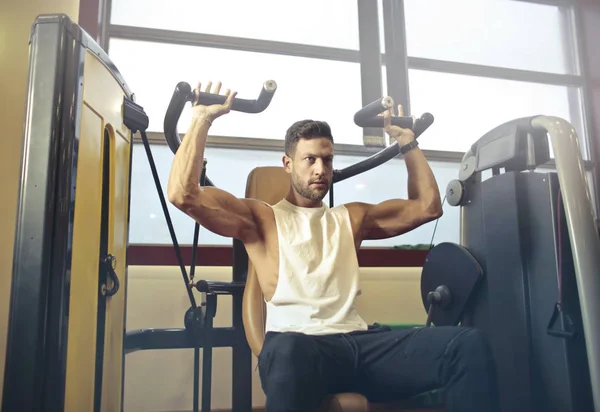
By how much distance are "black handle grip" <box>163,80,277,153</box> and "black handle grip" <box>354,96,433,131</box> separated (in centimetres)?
35

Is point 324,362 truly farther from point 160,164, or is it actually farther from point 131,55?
point 131,55

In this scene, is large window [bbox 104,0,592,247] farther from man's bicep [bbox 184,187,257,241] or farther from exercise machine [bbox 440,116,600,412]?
man's bicep [bbox 184,187,257,241]

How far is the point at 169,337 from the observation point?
155cm

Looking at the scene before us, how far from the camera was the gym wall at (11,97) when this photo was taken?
6.91ft

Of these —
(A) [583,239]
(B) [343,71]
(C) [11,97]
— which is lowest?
(A) [583,239]

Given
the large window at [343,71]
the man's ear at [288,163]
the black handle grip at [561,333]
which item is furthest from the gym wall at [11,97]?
the black handle grip at [561,333]

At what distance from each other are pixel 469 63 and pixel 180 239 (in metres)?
2.18

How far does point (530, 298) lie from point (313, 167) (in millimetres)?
778

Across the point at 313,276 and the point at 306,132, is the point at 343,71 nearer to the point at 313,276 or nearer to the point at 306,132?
the point at 306,132

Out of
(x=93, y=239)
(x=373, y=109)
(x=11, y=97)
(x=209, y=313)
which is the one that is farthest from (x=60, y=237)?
(x=11, y=97)

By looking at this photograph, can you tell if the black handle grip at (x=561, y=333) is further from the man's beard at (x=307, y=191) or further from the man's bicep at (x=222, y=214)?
the man's bicep at (x=222, y=214)

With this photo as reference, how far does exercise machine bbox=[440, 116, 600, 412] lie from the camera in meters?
1.33

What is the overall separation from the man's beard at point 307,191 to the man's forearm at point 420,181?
0.34m

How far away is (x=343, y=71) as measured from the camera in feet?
9.80
